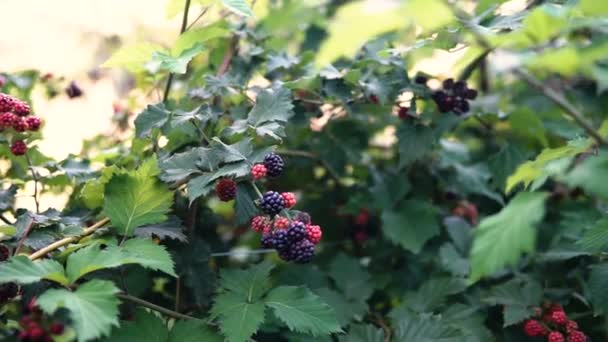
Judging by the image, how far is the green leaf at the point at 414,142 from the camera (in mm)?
1777

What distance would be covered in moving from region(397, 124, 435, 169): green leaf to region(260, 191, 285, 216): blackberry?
66 centimetres

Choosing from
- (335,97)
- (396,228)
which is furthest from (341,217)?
(335,97)

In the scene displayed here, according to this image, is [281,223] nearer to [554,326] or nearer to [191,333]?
[191,333]

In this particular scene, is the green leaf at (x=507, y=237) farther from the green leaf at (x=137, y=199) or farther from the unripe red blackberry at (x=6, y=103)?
the unripe red blackberry at (x=6, y=103)

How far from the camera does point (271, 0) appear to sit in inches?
106

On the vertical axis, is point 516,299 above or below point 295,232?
below

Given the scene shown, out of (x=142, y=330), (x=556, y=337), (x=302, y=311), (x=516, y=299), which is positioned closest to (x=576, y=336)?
(x=556, y=337)

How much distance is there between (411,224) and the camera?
197 centimetres

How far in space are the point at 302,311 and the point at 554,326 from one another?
25.8 inches

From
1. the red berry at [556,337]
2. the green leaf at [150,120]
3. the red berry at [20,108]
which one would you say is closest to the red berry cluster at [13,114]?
the red berry at [20,108]

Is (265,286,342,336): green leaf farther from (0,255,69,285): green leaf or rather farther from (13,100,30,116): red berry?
(13,100,30,116): red berry

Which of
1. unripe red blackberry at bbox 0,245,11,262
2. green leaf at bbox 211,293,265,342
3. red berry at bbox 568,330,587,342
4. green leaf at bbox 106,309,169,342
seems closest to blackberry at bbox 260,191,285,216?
green leaf at bbox 211,293,265,342

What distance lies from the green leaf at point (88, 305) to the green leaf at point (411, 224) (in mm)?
1048

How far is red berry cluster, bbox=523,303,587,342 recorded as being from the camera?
1423mm
